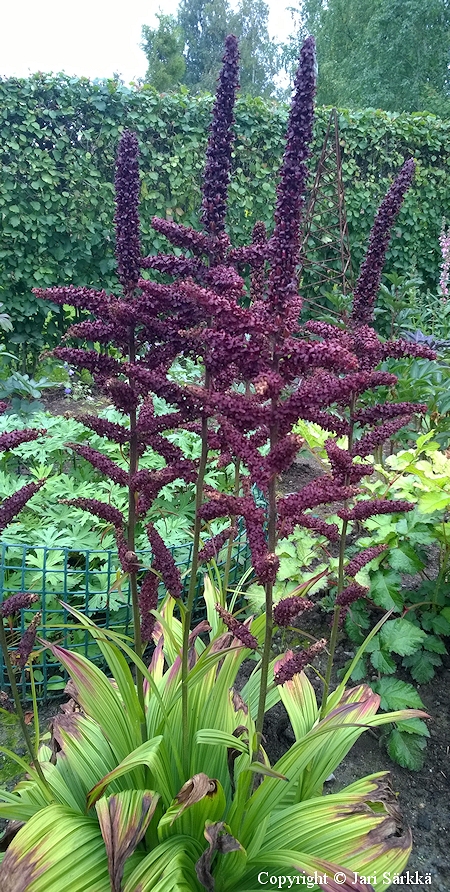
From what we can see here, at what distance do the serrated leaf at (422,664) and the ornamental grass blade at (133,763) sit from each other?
160cm

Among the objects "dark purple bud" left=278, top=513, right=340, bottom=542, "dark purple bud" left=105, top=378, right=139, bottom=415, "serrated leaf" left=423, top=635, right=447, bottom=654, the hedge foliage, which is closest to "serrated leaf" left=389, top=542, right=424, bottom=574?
"serrated leaf" left=423, top=635, right=447, bottom=654

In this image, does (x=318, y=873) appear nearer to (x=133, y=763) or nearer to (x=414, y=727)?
(x=133, y=763)

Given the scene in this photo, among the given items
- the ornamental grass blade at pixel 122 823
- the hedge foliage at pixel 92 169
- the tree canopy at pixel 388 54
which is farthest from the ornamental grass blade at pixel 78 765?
the tree canopy at pixel 388 54

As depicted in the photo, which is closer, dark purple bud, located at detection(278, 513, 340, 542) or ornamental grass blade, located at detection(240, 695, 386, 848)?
dark purple bud, located at detection(278, 513, 340, 542)

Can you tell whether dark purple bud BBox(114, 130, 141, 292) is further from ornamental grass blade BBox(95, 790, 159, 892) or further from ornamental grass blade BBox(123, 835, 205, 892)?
ornamental grass blade BBox(123, 835, 205, 892)

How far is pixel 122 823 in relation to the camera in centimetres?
176

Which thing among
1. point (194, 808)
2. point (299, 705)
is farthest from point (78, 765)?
point (299, 705)

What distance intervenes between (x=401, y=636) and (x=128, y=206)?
7.86 feet

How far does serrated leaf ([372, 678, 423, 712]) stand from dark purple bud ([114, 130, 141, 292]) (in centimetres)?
231

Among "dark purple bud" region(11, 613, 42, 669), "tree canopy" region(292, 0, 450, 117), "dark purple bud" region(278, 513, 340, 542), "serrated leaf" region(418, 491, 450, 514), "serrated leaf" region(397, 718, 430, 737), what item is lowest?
"serrated leaf" region(397, 718, 430, 737)

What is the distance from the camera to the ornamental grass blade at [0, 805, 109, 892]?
1.68 meters

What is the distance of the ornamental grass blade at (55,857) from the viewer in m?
1.68

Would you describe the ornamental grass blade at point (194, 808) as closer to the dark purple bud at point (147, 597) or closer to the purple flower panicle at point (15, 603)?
the dark purple bud at point (147, 597)

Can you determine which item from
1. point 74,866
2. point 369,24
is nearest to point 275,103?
point 74,866
